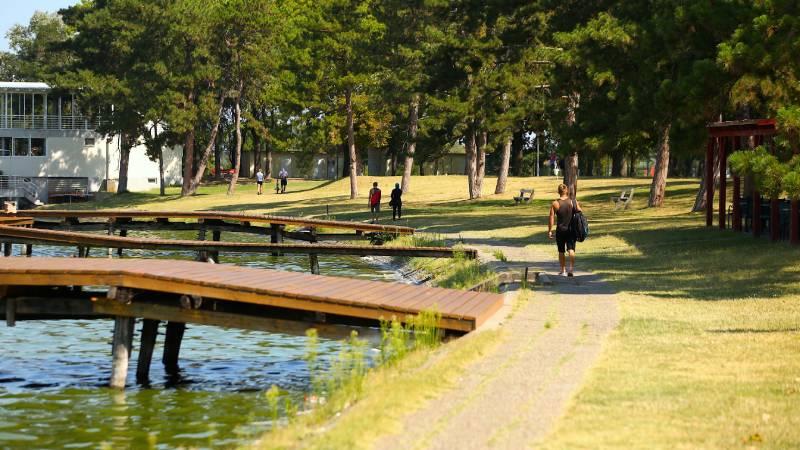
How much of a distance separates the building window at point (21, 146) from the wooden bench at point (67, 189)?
312 centimetres

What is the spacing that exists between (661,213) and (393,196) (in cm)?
1083

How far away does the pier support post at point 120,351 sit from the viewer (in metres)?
17.1

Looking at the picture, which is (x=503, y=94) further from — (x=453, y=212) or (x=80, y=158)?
(x=80, y=158)

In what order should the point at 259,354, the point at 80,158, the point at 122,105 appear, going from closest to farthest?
the point at 259,354 → the point at 122,105 → the point at 80,158

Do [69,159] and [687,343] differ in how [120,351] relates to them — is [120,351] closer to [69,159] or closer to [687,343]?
[687,343]

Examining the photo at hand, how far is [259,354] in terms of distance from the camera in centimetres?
2028

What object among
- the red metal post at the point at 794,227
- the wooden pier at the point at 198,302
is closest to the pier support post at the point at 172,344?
the wooden pier at the point at 198,302

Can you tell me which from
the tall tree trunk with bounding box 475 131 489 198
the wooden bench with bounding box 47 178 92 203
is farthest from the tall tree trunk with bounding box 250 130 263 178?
the tall tree trunk with bounding box 475 131 489 198

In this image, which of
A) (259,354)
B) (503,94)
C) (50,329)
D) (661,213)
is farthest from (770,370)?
(503,94)

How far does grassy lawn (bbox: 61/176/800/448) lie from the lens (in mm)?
10078

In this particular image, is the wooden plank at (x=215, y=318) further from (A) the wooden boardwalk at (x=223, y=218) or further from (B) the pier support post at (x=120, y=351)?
(A) the wooden boardwalk at (x=223, y=218)

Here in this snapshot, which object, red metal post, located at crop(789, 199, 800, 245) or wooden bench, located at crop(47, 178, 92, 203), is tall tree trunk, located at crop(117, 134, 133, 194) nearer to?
wooden bench, located at crop(47, 178, 92, 203)

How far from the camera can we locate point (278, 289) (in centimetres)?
1708

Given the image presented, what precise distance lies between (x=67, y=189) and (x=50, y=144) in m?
3.92
